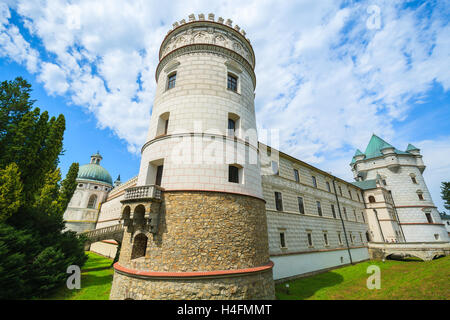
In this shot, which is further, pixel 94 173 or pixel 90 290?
pixel 94 173

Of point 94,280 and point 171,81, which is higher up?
point 171,81

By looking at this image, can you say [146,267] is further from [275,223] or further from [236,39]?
[236,39]

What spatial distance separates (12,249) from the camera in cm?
1162

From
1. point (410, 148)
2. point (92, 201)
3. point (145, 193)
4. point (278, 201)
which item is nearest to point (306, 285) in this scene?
point (278, 201)

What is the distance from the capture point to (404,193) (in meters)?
40.8

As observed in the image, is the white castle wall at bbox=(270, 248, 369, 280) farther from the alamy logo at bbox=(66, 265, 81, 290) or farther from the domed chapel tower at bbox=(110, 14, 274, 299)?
the alamy logo at bbox=(66, 265, 81, 290)

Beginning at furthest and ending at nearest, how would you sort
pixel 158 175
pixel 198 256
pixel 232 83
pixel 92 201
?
pixel 92 201, pixel 232 83, pixel 158 175, pixel 198 256

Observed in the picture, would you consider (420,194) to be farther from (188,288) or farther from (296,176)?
(188,288)

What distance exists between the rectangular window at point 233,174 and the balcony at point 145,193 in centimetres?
428

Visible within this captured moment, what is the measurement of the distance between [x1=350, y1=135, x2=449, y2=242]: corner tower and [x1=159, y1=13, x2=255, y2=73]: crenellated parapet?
41613 mm

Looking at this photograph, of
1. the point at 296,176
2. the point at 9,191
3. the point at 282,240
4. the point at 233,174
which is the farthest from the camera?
the point at 296,176

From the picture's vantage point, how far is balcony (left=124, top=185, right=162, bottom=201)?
9.77 meters

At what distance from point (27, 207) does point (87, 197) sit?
48.0 metres
